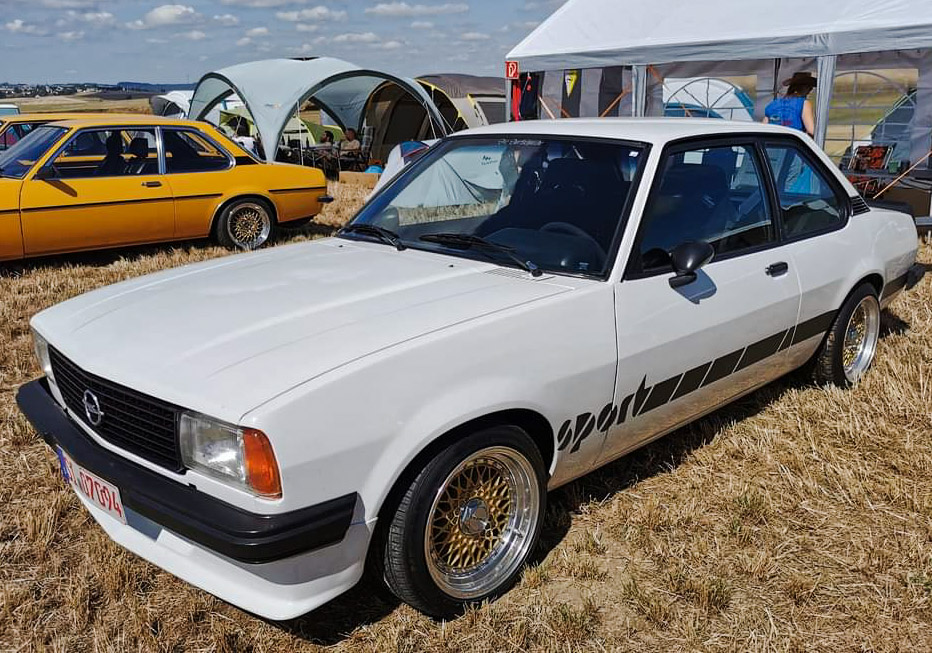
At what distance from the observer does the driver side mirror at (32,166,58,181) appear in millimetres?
7211

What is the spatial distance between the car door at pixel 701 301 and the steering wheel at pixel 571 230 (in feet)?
0.43

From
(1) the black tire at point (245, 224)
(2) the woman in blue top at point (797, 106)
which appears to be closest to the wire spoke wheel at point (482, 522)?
(1) the black tire at point (245, 224)

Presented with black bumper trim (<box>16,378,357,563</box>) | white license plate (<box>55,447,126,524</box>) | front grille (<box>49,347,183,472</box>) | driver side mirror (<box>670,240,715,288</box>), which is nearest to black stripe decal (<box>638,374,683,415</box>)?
driver side mirror (<box>670,240,715,288</box>)

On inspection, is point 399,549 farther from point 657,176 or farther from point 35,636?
point 657,176

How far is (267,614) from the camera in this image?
7.09ft

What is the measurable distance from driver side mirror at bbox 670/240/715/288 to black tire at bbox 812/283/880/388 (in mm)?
1566

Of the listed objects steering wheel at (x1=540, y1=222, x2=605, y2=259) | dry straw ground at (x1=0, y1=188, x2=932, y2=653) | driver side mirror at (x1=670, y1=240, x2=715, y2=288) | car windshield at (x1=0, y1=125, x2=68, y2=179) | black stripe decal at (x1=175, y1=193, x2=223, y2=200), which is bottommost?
dry straw ground at (x1=0, y1=188, x2=932, y2=653)

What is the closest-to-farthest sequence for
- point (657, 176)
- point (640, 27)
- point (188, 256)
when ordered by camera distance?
point (657, 176)
point (188, 256)
point (640, 27)

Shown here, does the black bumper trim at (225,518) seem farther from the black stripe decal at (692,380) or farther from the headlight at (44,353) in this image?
the black stripe decal at (692,380)

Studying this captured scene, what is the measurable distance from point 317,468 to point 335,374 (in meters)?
0.25

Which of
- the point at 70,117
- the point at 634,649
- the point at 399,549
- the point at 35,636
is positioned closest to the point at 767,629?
the point at 634,649

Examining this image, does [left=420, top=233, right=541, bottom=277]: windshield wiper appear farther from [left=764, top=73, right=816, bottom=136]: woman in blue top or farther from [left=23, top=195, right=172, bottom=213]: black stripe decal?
[left=764, top=73, right=816, bottom=136]: woman in blue top

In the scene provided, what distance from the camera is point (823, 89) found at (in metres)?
9.53

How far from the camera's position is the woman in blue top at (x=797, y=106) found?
858 cm
